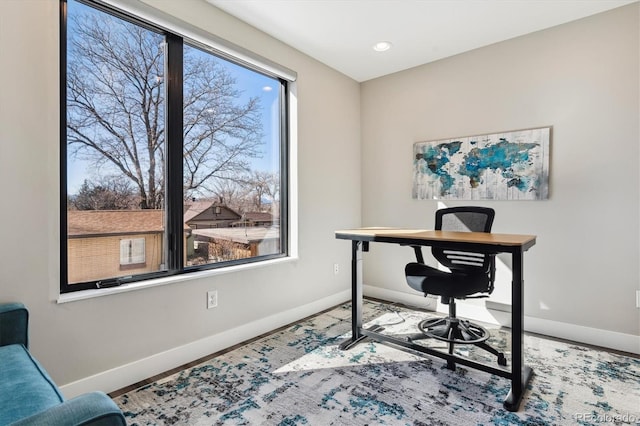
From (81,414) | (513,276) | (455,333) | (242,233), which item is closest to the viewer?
(81,414)

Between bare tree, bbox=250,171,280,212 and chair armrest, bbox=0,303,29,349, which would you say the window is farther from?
bare tree, bbox=250,171,280,212

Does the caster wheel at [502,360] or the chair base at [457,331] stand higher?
the chair base at [457,331]

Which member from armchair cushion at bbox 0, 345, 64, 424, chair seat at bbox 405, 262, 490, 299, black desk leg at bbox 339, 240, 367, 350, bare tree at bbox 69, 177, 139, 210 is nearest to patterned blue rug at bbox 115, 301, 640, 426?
black desk leg at bbox 339, 240, 367, 350

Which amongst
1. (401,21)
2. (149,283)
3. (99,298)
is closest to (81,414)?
(99,298)

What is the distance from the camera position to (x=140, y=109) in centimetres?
217

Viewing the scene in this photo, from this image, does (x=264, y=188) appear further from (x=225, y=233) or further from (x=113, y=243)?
(x=113, y=243)

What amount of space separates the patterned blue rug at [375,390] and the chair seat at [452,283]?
0.50 meters

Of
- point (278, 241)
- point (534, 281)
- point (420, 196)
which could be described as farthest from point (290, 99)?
point (534, 281)

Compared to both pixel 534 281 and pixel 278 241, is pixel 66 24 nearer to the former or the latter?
pixel 278 241

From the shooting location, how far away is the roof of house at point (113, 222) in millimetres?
1897

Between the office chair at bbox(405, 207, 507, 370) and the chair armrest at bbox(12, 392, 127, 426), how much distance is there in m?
1.84

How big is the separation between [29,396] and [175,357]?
1208 millimetres

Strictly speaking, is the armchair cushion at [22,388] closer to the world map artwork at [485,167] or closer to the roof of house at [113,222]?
the roof of house at [113,222]

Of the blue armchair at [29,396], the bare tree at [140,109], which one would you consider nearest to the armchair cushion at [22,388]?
the blue armchair at [29,396]
